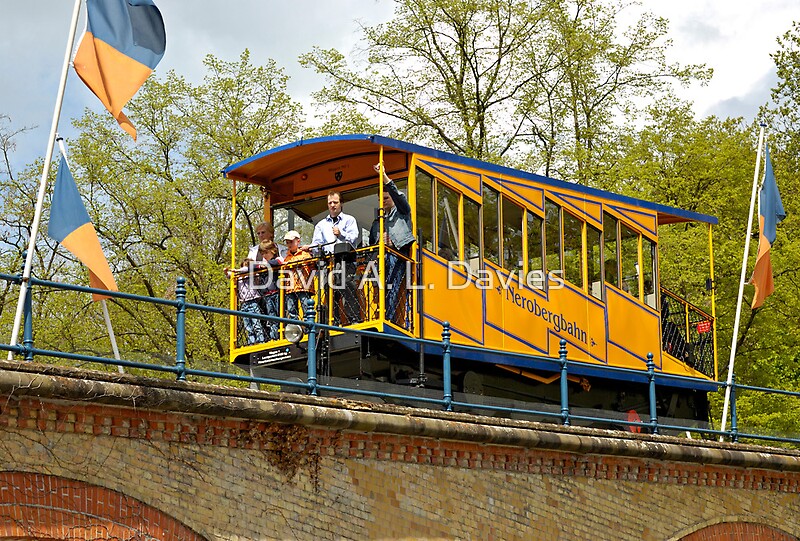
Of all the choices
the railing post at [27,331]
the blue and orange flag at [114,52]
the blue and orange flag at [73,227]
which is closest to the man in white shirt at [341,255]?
the blue and orange flag at [73,227]

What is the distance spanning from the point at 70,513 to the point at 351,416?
3.22m

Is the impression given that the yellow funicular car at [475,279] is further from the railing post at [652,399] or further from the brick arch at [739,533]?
the brick arch at [739,533]

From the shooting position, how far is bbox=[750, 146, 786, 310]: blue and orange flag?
21797mm

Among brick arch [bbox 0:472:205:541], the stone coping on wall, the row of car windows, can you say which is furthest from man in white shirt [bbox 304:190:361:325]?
brick arch [bbox 0:472:205:541]

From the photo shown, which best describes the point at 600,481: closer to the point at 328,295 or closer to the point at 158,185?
the point at 328,295

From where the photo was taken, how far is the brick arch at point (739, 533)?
17.9 m

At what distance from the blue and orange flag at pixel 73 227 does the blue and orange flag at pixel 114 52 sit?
43.1 inches

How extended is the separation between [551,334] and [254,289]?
4381mm

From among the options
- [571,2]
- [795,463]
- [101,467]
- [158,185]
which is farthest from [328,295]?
[571,2]

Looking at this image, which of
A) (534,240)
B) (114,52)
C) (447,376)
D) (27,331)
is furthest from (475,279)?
(27,331)

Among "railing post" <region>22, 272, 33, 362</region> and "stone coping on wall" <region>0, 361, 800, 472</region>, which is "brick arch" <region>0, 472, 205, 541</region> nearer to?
"stone coping on wall" <region>0, 361, 800, 472</region>

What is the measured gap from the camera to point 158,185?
92.2 feet

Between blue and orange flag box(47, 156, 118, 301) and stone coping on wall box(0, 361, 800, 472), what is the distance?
2.61 meters

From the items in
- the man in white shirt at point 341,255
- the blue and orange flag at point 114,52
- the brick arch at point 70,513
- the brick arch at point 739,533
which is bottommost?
the brick arch at point 739,533
